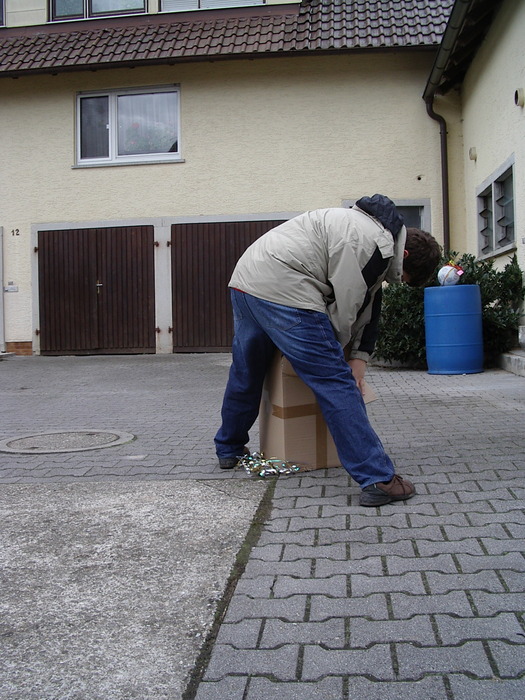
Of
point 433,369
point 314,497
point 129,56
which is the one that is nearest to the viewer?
point 314,497

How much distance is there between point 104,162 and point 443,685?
1239 cm

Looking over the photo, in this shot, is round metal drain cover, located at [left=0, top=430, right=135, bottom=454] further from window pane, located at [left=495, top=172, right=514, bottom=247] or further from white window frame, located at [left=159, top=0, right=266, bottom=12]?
white window frame, located at [left=159, top=0, right=266, bottom=12]

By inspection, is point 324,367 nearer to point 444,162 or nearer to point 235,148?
point 444,162

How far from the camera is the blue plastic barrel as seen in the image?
8.63 m

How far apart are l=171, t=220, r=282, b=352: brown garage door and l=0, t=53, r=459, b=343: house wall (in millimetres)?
296

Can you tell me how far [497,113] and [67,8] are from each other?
8.43 meters

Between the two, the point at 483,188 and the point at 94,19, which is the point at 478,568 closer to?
the point at 483,188

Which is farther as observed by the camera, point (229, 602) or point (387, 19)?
point (387, 19)

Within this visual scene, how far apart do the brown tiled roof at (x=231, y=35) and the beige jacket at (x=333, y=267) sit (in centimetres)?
940

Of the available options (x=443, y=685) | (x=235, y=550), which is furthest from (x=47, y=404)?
(x=443, y=685)

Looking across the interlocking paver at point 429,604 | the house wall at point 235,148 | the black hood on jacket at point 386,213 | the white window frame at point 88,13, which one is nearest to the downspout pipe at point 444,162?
the house wall at point 235,148

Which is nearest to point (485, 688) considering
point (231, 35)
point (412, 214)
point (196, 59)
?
point (412, 214)

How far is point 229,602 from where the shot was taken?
89.9 inches

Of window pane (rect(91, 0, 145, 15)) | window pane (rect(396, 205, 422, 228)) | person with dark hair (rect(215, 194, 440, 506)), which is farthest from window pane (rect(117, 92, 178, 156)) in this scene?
person with dark hair (rect(215, 194, 440, 506))
